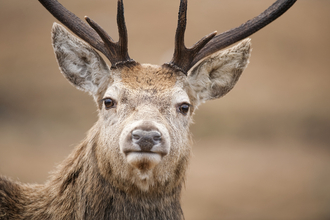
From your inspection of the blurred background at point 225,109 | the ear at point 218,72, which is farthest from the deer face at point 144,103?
the blurred background at point 225,109

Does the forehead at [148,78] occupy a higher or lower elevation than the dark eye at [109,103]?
higher

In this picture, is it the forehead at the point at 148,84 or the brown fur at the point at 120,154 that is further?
the forehead at the point at 148,84

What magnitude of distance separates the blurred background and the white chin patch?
9355 millimetres

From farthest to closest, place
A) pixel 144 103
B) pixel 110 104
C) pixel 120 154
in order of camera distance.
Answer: pixel 110 104 → pixel 144 103 → pixel 120 154

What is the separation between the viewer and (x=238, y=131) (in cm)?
1647

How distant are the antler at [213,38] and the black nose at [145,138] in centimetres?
151

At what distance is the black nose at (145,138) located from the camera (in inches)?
149

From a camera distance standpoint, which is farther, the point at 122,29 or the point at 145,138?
the point at 122,29

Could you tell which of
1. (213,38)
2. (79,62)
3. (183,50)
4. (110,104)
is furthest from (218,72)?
(79,62)

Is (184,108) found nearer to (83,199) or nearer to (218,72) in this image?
(218,72)

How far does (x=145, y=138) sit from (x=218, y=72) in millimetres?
2083

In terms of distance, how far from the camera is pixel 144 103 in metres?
4.39

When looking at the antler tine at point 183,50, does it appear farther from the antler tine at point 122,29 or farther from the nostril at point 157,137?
the nostril at point 157,137

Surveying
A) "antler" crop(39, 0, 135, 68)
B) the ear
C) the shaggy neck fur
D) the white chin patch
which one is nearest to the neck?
the shaggy neck fur
